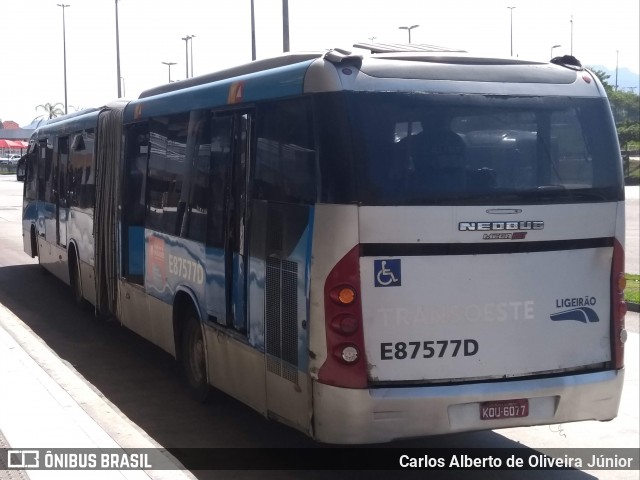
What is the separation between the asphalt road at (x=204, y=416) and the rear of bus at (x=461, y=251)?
101cm

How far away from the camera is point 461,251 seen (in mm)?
6297

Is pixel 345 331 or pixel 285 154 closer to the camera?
pixel 345 331

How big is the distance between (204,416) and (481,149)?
3728 mm

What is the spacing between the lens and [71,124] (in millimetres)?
14680

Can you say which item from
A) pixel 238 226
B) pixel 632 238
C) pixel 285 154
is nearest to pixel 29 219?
pixel 238 226

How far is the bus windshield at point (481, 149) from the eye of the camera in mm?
6230

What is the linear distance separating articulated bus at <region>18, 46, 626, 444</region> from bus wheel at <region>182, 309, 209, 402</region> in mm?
1173

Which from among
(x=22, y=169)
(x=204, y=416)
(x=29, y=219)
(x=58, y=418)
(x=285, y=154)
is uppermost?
(x=285, y=154)

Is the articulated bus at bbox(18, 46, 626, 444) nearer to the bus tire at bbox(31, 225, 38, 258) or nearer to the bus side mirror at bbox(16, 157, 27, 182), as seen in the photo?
the bus tire at bbox(31, 225, 38, 258)

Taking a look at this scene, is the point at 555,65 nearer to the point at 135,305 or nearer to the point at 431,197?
the point at 431,197

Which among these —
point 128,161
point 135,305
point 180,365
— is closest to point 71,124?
point 128,161

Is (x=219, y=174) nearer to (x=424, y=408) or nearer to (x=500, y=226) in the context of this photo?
(x=500, y=226)

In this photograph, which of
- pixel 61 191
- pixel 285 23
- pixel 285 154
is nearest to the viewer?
pixel 285 154

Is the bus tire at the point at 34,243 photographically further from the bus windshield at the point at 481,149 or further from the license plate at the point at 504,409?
the license plate at the point at 504,409
